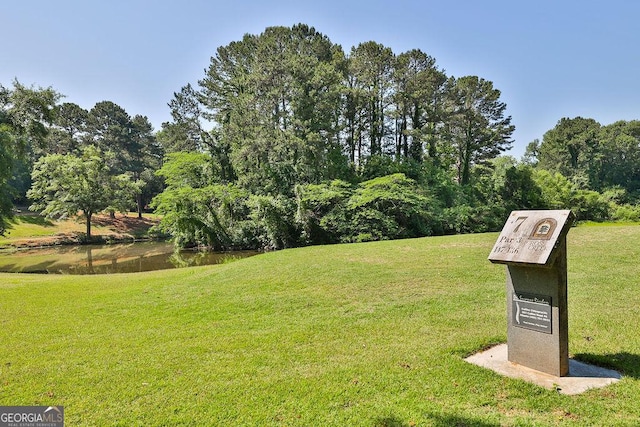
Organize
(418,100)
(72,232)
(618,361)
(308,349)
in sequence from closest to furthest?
1. (618,361)
2. (308,349)
3. (418,100)
4. (72,232)

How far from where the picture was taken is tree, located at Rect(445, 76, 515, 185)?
30578 mm

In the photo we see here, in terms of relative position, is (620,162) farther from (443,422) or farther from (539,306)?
(443,422)

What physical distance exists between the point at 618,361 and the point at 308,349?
3600mm

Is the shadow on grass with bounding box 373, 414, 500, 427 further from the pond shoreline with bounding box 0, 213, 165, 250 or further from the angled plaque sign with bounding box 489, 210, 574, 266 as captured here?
the pond shoreline with bounding box 0, 213, 165, 250

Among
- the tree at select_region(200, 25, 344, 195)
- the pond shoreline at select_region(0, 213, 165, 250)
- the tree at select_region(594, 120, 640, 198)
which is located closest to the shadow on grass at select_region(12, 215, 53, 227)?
the pond shoreline at select_region(0, 213, 165, 250)

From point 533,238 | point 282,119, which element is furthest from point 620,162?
point 533,238

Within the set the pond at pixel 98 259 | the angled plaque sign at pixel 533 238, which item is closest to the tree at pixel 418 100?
the pond at pixel 98 259

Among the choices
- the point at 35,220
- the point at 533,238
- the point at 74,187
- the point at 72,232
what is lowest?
the point at 72,232

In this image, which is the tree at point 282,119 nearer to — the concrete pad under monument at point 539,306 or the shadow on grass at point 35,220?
the concrete pad under monument at point 539,306

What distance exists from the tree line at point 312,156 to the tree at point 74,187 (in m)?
0.11

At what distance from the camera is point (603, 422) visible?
297 cm

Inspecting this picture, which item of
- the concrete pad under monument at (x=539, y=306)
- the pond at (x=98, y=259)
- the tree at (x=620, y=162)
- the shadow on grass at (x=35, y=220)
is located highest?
the tree at (x=620, y=162)

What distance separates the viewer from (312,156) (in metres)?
23.6

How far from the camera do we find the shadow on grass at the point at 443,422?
2.97 meters
